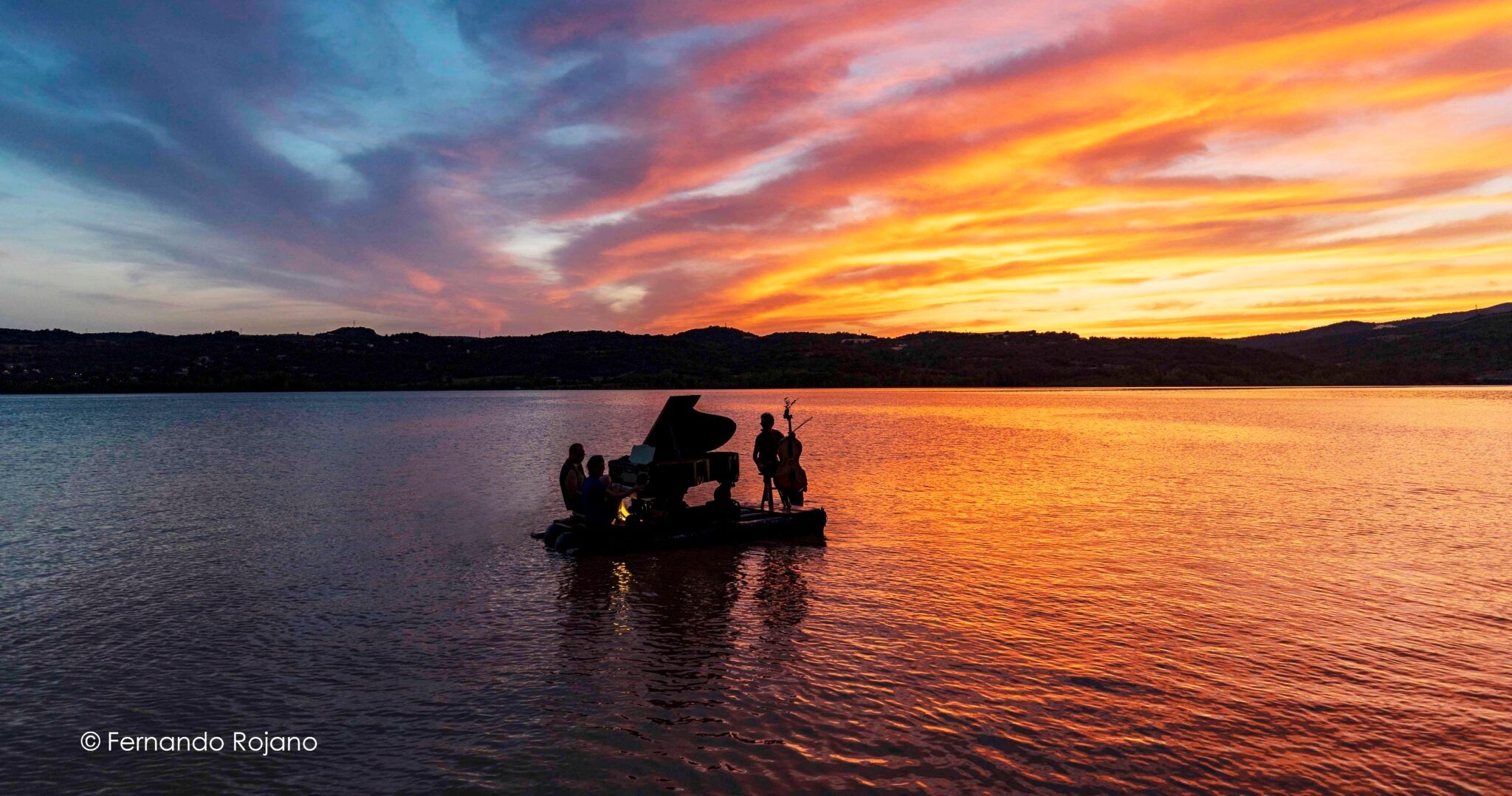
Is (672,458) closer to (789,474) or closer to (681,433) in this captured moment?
(681,433)

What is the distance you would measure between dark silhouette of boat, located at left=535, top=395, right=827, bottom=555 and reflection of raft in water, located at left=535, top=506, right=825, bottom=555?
0.6 inches

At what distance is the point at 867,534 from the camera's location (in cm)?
1775

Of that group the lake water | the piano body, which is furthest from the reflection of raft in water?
the piano body

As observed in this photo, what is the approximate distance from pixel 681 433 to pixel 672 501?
60.3 inches

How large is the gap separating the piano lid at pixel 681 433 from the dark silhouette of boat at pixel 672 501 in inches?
0.6

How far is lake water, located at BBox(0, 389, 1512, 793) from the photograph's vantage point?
660 cm

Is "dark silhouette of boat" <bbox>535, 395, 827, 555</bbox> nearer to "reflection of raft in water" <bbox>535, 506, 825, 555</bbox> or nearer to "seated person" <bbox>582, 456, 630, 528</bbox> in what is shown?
"reflection of raft in water" <bbox>535, 506, 825, 555</bbox>

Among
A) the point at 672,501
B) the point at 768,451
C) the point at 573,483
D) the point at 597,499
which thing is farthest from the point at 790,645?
the point at 768,451

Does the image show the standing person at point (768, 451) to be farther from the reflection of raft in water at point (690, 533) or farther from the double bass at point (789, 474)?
the reflection of raft in water at point (690, 533)

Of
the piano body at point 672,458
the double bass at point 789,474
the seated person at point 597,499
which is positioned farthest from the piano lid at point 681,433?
the double bass at point 789,474

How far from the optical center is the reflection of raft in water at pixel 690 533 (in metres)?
15.0

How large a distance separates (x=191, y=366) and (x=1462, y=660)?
816 feet

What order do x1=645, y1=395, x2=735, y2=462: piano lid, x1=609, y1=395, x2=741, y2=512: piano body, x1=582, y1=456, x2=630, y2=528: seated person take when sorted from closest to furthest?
x1=582, y1=456, x2=630, y2=528: seated person < x1=609, y1=395, x2=741, y2=512: piano body < x1=645, y1=395, x2=735, y2=462: piano lid

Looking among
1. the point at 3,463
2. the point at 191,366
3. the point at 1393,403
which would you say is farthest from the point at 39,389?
the point at 1393,403
